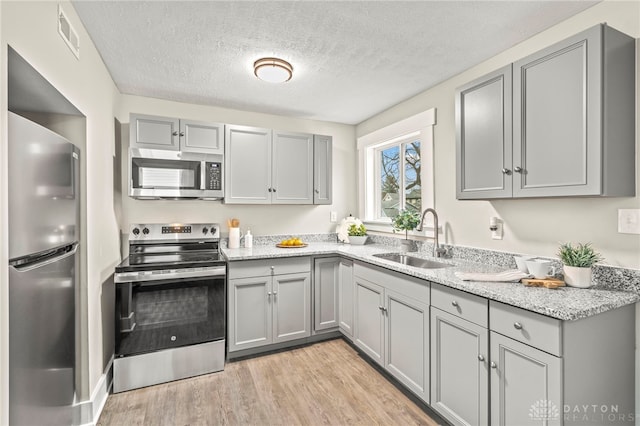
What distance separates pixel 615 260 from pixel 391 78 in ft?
6.23

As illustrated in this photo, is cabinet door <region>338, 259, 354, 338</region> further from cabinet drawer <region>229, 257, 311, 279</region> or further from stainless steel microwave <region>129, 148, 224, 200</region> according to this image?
stainless steel microwave <region>129, 148, 224, 200</region>

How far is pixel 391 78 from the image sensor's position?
8.37ft

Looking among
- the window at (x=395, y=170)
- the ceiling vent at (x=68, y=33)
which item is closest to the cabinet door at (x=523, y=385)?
the window at (x=395, y=170)

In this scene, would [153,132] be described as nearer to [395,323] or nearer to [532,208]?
[395,323]

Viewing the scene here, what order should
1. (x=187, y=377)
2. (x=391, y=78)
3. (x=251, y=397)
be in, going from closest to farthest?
(x=251, y=397)
(x=187, y=377)
(x=391, y=78)

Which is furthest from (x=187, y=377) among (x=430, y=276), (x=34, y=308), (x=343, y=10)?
(x=343, y=10)

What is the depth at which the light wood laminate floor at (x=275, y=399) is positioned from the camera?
Answer: 6.27ft

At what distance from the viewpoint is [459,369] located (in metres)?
1.68

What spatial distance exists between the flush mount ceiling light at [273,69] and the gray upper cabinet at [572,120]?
135 cm

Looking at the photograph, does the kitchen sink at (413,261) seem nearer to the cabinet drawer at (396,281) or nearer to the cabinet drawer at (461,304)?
the cabinet drawer at (396,281)

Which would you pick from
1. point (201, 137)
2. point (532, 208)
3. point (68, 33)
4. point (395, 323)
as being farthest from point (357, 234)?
point (68, 33)

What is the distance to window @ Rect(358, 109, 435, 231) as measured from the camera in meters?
2.83

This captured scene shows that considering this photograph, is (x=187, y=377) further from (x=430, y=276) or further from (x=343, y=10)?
(x=343, y=10)

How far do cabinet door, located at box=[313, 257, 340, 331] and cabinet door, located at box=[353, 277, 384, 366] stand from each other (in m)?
0.34
